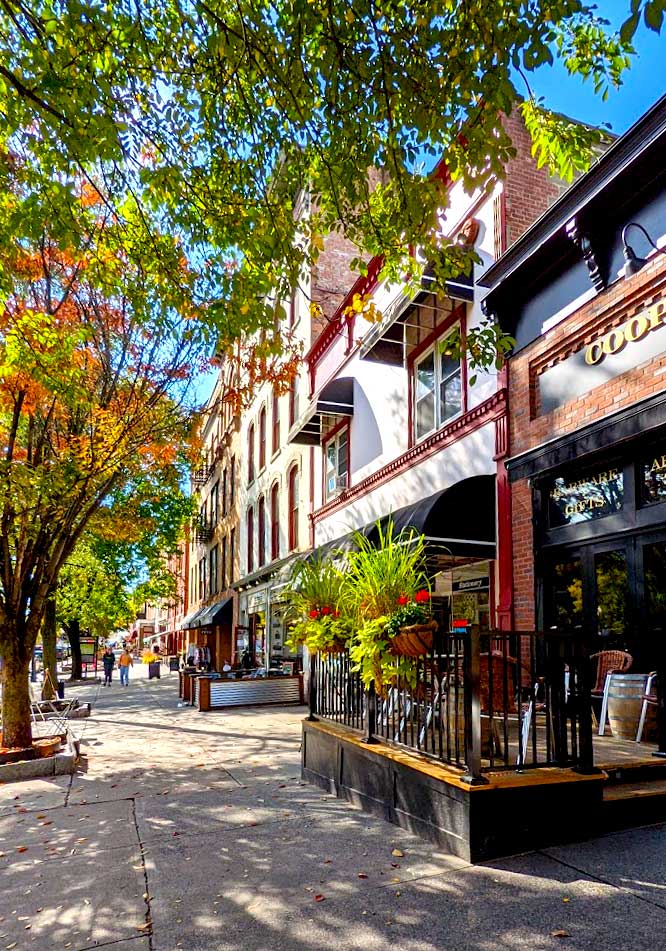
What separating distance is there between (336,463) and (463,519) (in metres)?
7.90

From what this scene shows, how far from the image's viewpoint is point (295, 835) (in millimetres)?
5754

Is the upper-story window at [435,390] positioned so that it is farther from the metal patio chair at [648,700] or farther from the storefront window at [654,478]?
the metal patio chair at [648,700]

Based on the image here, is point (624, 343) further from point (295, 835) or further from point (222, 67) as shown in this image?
point (295, 835)

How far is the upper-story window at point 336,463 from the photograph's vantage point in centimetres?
1688

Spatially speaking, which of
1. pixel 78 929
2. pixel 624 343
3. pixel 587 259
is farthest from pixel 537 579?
pixel 78 929

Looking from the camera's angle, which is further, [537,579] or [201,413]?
[201,413]

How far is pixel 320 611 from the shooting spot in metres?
7.30

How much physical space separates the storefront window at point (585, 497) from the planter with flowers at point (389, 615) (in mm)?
2685

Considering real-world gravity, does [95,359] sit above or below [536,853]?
above

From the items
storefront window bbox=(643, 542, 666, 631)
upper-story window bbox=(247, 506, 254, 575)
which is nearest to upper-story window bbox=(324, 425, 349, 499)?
upper-story window bbox=(247, 506, 254, 575)

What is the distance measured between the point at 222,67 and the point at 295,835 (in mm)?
6189

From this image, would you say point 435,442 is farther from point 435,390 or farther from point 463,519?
point 463,519

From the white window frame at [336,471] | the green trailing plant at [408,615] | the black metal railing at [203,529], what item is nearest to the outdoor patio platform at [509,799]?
the green trailing plant at [408,615]

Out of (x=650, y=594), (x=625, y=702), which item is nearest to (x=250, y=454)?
(x=650, y=594)
